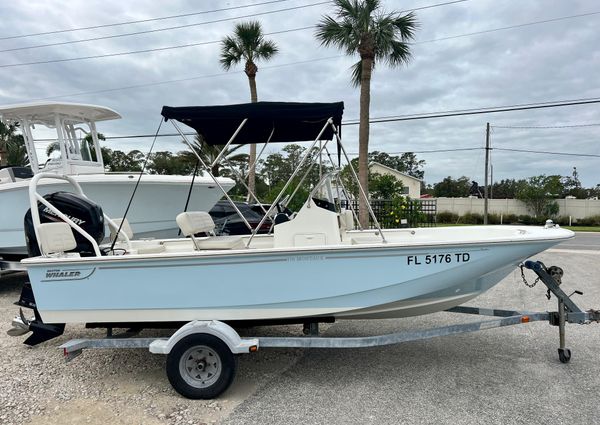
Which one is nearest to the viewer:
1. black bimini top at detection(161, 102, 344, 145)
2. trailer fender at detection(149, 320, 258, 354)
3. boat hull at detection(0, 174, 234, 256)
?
trailer fender at detection(149, 320, 258, 354)

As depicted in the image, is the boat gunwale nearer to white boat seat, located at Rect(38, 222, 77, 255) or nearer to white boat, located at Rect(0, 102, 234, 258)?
white boat seat, located at Rect(38, 222, 77, 255)

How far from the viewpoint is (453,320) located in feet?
17.4

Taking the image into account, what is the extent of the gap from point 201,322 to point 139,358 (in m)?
1.35

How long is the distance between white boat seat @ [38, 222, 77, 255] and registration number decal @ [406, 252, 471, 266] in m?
2.97

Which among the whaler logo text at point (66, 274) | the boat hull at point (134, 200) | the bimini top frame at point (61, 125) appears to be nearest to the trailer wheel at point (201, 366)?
the whaler logo text at point (66, 274)

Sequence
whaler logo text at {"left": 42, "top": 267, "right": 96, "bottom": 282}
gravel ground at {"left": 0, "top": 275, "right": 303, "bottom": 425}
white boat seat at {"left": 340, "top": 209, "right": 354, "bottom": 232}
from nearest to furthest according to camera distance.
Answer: gravel ground at {"left": 0, "top": 275, "right": 303, "bottom": 425} < whaler logo text at {"left": 42, "top": 267, "right": 96, "bottom": 282} < white boat seat at {"left": 340, "top": 209, "right": 354, "bottom": 232}

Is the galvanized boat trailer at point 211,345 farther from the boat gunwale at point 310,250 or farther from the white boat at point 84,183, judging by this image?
the white boat at point 84,183

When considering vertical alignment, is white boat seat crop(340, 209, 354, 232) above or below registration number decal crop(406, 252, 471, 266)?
above

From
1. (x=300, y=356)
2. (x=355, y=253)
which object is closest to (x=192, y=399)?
(x=300, y=356)

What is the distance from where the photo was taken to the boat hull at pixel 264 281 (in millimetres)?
3459

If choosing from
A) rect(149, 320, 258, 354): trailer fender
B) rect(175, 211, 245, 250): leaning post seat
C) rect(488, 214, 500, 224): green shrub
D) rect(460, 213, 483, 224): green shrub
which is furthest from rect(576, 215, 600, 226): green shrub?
rect(149, 320, 258, 354): trailer fender

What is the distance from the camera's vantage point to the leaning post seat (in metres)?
4.27

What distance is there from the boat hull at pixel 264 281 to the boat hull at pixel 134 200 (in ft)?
12.4

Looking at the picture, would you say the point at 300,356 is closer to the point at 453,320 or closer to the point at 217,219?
the point at 453,320
